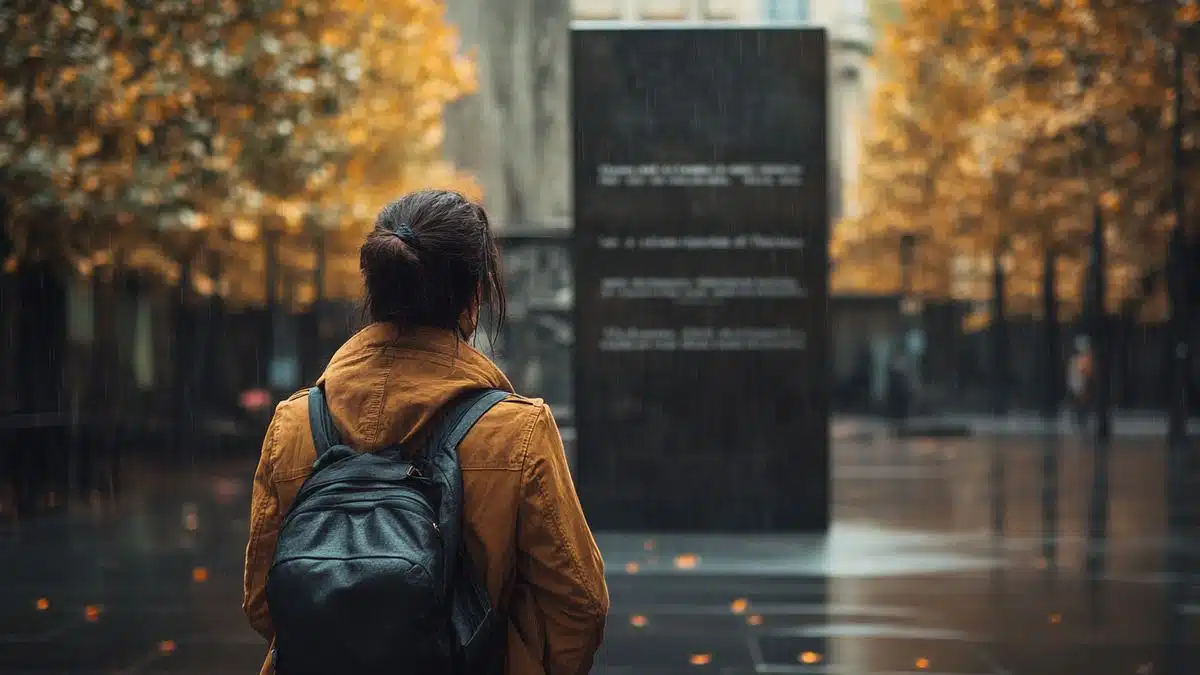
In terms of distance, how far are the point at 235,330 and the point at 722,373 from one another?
3095 cm

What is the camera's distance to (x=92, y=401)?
88.6 ft

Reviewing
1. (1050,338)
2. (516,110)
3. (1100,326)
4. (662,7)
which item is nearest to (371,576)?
(1100,326)

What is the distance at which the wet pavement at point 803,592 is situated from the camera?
24.7 feet

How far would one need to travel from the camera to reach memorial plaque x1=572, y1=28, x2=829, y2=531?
38.7 ft

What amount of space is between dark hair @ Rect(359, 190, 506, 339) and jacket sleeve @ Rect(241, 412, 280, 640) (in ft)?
1.05

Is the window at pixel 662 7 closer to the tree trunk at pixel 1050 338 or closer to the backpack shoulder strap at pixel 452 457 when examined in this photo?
the tree trunk at pixel 1050 338

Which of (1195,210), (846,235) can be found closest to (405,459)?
(1195,210)

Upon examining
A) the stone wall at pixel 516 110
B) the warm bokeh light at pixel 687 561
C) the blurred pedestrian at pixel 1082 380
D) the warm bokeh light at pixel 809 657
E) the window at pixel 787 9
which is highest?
the window at pixel 787 9

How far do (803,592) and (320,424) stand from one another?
22.5ft

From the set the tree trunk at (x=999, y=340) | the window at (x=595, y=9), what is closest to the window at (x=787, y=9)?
the window at (x=595, y=9)

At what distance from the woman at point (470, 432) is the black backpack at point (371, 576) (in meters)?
0.10

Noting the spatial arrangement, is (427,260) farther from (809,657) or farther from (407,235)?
(809,657)

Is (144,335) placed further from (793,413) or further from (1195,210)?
(793,413)

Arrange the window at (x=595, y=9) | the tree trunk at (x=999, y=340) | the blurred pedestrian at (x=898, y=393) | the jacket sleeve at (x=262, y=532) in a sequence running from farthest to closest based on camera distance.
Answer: the window at (x=595, y=9)
the tree trunk at (x=999, y=340)
the blurred pedestrian at (x=898, y=393)
the jacket sleeve at (x=262, y=532)
